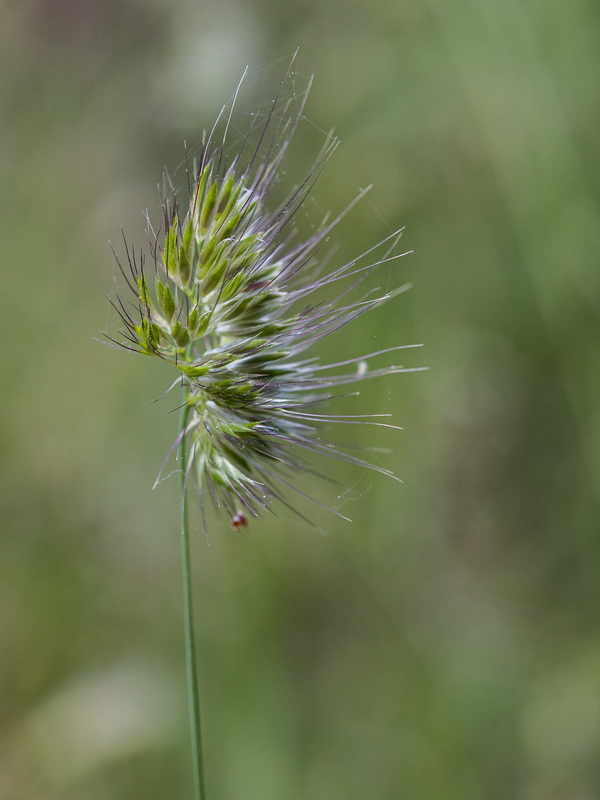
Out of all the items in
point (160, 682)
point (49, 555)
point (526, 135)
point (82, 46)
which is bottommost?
point (160, 682)

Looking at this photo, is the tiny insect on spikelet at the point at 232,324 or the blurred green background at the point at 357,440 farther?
the blurred green background at the point at 357,440

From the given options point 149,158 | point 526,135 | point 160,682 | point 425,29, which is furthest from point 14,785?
point 425,29

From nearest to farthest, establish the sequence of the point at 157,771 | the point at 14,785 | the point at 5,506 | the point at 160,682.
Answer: the point at 14,785 < the point at 160,682 < the point at 157,771 < the point at 5,506

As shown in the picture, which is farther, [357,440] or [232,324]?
[357,440]

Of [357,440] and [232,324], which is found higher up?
[232,324]

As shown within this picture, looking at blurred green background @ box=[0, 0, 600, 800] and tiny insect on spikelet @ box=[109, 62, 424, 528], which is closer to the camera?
tiny insect on spikelet @ box=[109, 62, 424, 528]

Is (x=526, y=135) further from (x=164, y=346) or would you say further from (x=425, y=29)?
(x=164, y=346)

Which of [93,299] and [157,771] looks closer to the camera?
[157,771]

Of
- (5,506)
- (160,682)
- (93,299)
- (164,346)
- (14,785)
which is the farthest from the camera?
(93,299)
